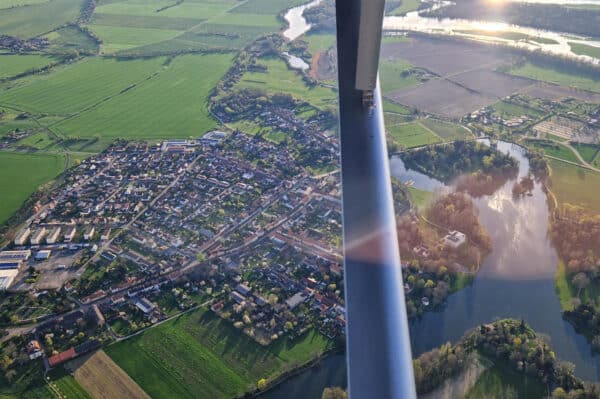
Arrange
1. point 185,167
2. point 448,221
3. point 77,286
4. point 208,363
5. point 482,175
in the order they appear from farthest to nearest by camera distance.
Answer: point 185,167 < point 482,175 < point 448,221 < point 77,286 < point 208,363

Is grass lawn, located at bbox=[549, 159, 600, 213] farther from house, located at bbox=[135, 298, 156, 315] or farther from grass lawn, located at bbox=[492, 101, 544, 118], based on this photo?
house, located at bbox=[135, 298, 156, 315]

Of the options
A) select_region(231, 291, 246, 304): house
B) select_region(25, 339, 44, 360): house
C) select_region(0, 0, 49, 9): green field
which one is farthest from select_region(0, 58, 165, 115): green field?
select_region(231, 291, 246, 304): house

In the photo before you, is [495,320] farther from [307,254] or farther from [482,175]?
[482,175]

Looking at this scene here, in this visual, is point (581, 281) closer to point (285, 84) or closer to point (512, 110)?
point (512, 110)

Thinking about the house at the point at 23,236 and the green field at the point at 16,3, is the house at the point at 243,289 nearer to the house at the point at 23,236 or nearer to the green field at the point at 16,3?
the house at the point at 23,236

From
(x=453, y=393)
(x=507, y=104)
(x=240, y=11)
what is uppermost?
(x=240, y=11)

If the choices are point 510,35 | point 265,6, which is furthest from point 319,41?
point 510,35

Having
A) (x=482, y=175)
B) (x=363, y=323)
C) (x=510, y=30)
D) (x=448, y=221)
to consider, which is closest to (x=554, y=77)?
(x=510, y=30)
